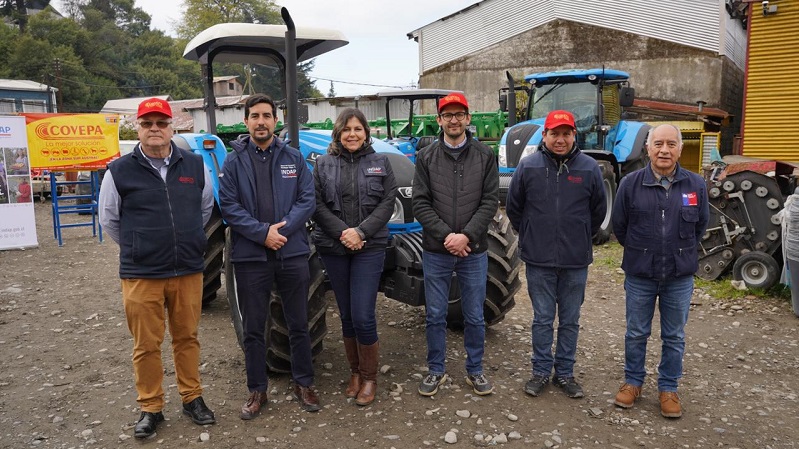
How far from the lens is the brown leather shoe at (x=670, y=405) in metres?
3.59

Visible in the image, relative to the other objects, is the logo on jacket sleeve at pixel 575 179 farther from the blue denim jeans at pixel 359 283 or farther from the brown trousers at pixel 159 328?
the brown trousers at pixel 159 328

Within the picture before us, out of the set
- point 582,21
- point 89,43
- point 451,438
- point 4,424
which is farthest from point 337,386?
point 89,43

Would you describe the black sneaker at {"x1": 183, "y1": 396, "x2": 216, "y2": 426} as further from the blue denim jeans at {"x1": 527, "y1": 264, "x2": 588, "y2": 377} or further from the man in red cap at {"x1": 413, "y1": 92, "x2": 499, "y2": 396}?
the blue denim jeans at {"x1": 527, "y1": 264, "x2": 588, "y2": 377}

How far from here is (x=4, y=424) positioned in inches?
145

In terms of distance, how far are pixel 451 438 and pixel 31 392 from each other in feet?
9.47

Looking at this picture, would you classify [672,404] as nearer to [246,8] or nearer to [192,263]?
[192,263]

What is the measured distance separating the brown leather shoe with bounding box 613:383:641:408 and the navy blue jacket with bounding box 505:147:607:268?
799mm

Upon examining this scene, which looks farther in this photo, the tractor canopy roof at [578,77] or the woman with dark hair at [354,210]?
the tractor canopy roof at [578,77]

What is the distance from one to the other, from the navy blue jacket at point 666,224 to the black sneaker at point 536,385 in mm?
889

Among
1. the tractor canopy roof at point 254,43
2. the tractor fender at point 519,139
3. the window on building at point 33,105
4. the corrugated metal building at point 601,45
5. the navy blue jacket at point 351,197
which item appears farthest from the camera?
the window on building at point 33,105

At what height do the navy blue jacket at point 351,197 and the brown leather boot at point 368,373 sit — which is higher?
the navy blue jacket at point 351,197

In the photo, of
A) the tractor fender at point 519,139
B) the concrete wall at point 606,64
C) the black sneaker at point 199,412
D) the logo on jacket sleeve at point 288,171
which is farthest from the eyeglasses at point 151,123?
the concrete wall at point 606,64

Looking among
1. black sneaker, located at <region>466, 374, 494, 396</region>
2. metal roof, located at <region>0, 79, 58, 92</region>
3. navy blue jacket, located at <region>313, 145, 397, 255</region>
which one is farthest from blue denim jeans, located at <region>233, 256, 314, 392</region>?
metal roof, located at <region>0, 79, 58, 92</region>

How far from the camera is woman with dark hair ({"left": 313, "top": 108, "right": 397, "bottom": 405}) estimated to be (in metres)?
3.67
